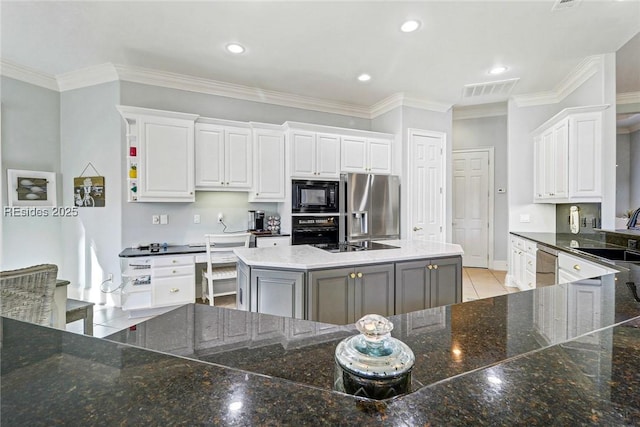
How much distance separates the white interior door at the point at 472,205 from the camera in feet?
18.7

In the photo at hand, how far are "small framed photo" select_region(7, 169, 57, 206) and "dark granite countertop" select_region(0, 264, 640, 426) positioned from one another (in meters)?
3.74

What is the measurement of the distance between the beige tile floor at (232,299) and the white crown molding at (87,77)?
275 cm

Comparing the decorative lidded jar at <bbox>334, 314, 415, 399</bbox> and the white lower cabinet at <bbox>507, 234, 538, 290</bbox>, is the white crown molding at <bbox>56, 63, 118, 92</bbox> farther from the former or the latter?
the white lower cabinet at <bbox>507, 234, 538, 290</bbox>

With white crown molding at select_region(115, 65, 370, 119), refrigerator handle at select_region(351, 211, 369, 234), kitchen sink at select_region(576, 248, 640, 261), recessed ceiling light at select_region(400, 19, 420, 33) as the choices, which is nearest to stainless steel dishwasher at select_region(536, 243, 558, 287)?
kitchen sink at select_region(576, 248, 640, 261)

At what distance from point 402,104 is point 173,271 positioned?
383cm

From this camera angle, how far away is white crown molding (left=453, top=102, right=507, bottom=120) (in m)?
5.45

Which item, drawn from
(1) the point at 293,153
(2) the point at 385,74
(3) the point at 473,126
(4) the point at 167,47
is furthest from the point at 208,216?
(3) the point at 473,126

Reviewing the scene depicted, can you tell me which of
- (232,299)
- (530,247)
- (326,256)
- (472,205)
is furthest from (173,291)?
(472,205)

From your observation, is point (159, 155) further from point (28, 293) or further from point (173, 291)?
point (28, 293)

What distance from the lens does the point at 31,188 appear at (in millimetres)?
3582

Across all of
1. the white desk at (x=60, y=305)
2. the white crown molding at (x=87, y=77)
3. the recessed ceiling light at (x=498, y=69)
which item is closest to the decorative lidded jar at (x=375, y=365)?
the white desk at (x=60, y=305)

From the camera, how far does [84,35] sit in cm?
288

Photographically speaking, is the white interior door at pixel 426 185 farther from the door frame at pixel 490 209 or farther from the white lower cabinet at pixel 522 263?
the door frame at pixel 490 209

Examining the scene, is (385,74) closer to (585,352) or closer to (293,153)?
(293,153)
